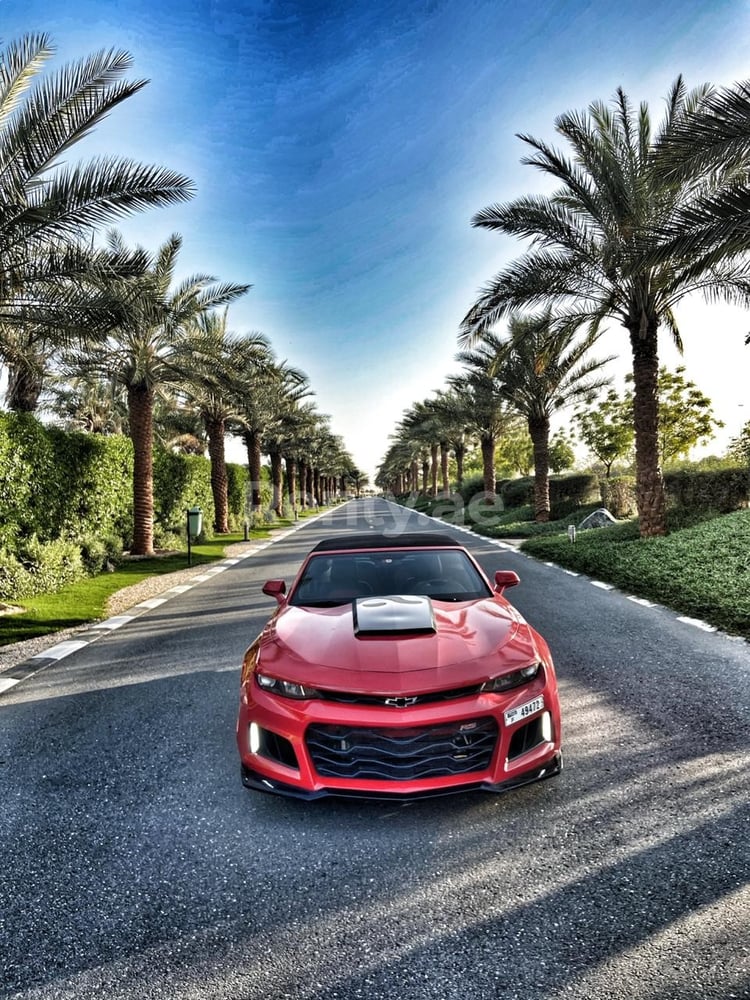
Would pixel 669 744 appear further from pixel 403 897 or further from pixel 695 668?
pixel 403 897

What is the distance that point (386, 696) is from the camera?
9.14 ft

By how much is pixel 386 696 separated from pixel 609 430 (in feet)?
147

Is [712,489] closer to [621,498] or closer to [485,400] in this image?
[621,498]

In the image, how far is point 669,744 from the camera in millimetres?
3689

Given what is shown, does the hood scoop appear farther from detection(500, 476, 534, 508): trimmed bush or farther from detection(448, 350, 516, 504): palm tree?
detection(500, 476, 534, 508): trimmed bush

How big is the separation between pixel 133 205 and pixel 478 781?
973 cm

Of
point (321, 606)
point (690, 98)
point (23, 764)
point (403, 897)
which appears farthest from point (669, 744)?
point (690, 98)

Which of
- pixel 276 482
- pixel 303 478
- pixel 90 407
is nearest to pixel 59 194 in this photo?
pixel 90 407

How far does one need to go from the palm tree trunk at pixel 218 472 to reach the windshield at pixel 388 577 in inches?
746

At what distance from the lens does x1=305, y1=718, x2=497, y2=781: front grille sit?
2736mm

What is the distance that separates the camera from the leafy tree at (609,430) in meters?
42.6

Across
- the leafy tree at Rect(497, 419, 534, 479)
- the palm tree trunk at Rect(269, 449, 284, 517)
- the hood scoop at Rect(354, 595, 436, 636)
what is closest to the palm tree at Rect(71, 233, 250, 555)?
the hood scoop at Rect(354, 595, 436, 636)

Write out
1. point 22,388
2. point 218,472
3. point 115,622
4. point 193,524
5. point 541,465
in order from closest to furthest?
1. point 115,622
2. point 22,388
3. point 193,524
4. point 541,465
5. point 218,472

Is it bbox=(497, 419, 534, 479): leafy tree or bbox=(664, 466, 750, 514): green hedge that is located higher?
bbox=(497, 419, 534, 479): leafy tree
